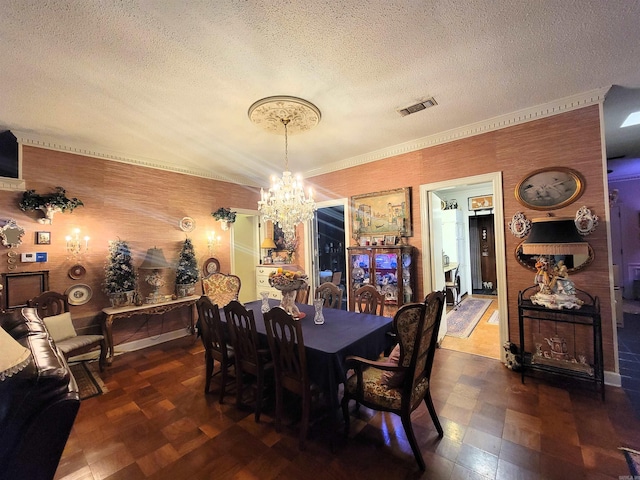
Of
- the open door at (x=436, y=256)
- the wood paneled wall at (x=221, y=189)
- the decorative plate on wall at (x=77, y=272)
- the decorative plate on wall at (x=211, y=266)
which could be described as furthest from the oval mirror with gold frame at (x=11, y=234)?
the open door at (x=436, y=256)

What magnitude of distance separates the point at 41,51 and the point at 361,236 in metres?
3.83

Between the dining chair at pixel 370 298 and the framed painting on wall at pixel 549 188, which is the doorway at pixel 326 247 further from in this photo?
the framed painting on wall at pixel 549 188

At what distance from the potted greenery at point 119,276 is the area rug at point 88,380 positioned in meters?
0.76

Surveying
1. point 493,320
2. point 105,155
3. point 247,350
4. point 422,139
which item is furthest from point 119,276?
point 493,320

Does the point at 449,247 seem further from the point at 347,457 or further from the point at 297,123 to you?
the point at 347,457

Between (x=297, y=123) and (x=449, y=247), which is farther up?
(x=297, y=123)

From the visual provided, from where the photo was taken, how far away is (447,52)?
80.0 inches

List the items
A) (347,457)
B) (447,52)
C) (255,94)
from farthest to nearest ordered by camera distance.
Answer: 1. (255,94)
2. (447,52)
3. (347,457)

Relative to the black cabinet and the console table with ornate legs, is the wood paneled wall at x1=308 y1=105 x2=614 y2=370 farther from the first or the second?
the console table with ornate legs

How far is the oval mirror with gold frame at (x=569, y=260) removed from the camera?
8.87 ft

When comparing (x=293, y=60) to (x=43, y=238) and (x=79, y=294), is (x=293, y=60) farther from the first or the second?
(x=79, y=294)

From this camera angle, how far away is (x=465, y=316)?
5.01 meters

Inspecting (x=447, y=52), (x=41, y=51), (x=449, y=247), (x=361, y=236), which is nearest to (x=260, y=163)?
(x=361, y=236)

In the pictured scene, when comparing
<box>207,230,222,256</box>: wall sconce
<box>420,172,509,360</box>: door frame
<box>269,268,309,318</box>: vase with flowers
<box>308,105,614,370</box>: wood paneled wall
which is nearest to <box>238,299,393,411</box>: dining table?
<box>269,268,309,318</box>: vase with flowers
